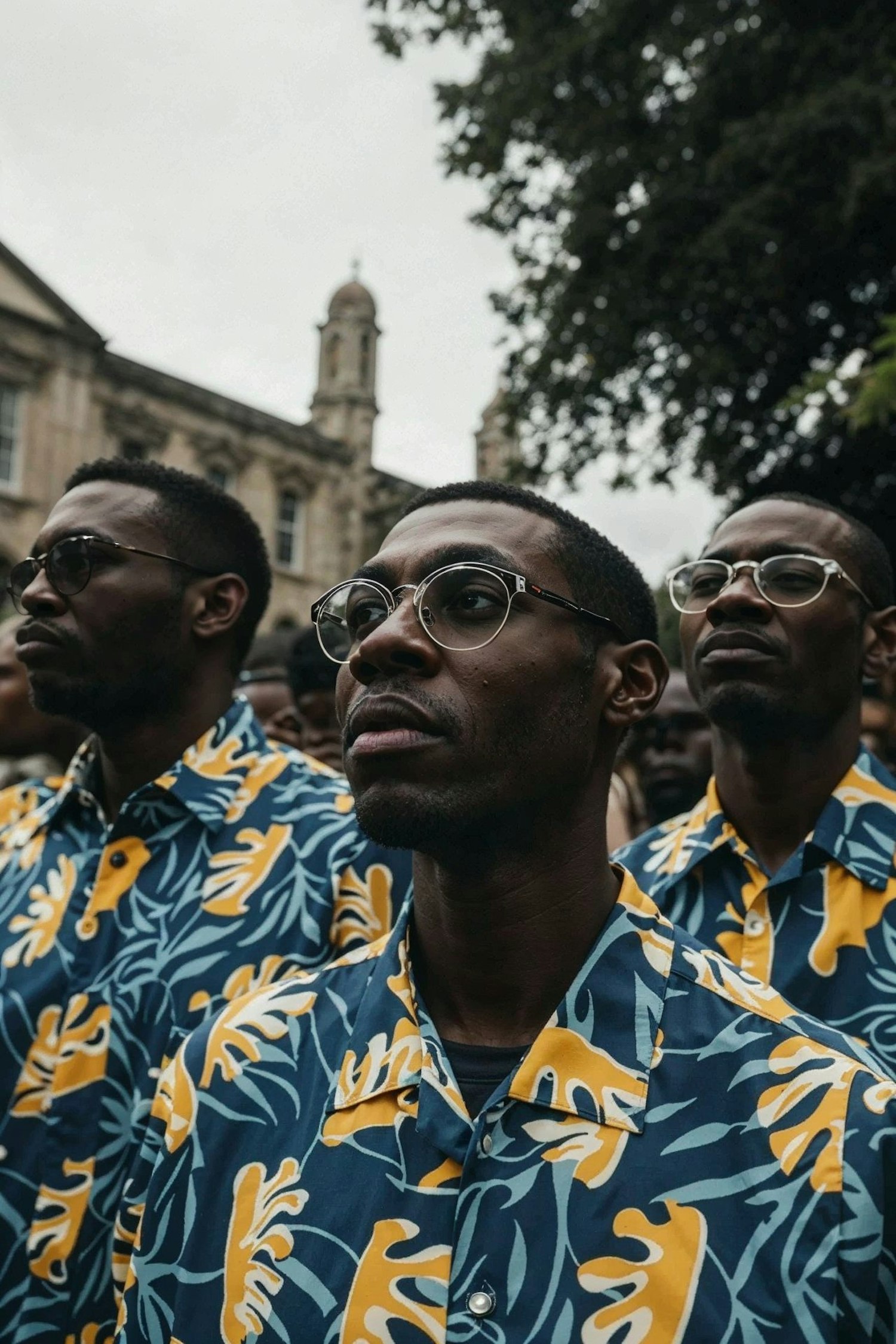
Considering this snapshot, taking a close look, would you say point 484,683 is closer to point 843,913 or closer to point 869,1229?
point 869,1229

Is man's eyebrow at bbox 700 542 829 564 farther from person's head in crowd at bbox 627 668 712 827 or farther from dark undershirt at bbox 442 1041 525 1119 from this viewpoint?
person's head in crowd at bbox 627 668 712 827

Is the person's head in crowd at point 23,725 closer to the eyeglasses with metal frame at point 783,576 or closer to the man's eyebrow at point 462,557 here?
the eyeglasses with metal frame at point 783,576

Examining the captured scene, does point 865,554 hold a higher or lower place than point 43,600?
higher

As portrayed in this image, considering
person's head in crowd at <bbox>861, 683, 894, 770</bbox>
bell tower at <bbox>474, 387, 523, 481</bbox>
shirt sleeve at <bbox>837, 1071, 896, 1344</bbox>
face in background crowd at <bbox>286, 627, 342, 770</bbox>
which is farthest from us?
bell tower at <bbox>474, 387, 523, 481</bbox>

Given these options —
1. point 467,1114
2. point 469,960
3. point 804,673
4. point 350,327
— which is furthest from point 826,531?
point 350,327

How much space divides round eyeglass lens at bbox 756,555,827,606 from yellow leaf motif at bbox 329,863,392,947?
43.1 inches

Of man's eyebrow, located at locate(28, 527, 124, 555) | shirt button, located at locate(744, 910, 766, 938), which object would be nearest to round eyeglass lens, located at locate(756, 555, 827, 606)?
shirt button, located at locate(744, 910, 766, 938)

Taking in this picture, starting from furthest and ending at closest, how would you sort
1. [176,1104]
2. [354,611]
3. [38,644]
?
[38,644] < [354,611] < [176,1104]

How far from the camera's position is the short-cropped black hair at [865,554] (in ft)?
10.8

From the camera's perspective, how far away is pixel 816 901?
2812 millimetres

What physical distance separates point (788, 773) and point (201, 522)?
1.53 m

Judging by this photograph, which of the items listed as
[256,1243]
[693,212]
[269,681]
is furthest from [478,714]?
[693,212]

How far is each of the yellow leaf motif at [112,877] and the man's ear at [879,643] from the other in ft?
5.79

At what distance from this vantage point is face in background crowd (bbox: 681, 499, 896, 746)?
303 cm
